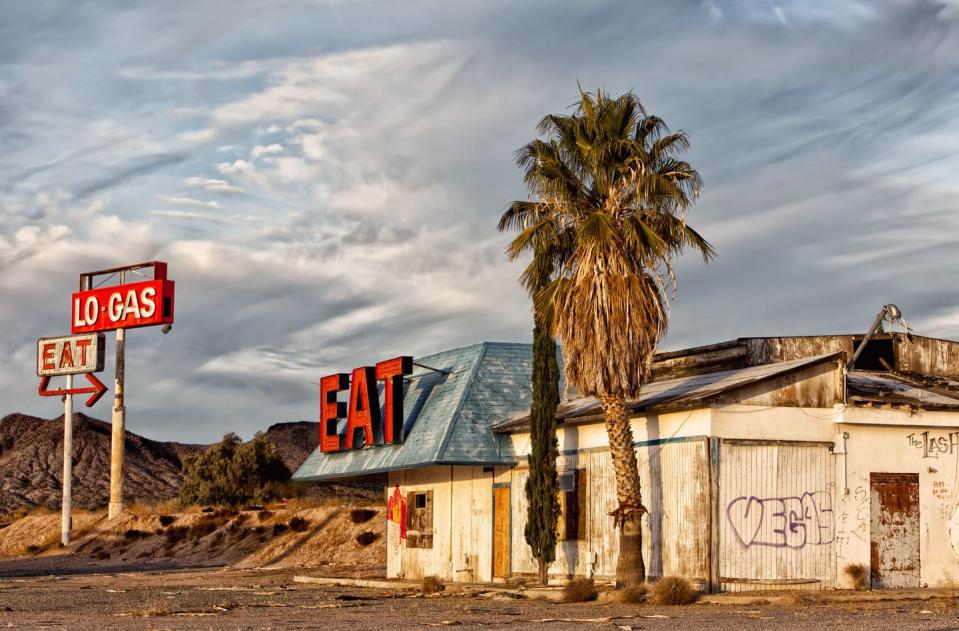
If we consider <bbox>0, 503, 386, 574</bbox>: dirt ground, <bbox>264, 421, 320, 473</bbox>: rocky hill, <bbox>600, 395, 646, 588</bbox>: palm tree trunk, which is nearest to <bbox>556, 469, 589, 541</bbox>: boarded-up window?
<bbox>600, 395, 646, 588</bbox>: palm tree trunk

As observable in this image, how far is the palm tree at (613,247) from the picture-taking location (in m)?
23.3

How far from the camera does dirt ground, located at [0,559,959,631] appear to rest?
58.0 feet

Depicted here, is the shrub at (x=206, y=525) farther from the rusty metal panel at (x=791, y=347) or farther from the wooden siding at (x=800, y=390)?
the wooden siding at (x=800, y=390)

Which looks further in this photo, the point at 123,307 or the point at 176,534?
the point at 123,307

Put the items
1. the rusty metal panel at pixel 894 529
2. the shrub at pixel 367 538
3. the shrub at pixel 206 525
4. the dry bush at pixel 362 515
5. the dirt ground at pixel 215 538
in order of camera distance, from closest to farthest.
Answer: the rusty metal panel at pixel 894 529 < the shrub at pixel 367 538 < the dirt ground at pixel 215 538 < the dry bush at pixel 362 515 < the shrub at pixel 206 525

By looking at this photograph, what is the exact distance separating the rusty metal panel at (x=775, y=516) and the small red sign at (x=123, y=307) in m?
45.8

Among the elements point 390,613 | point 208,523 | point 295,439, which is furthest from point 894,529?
point 295,439

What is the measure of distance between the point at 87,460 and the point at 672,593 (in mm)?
116085

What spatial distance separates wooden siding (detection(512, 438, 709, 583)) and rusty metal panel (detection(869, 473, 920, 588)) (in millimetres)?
4223

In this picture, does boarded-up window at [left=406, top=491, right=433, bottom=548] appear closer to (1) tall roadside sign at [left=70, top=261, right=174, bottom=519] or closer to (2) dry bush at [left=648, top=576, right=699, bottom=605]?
(2) dry bush at [left=648, top=576, right=699, bottom=605]

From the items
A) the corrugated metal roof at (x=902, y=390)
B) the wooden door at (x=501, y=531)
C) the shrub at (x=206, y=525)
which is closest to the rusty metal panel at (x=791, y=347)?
the corrugated metal roof at (x=902, y=390)

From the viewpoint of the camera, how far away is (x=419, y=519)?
34281 mm

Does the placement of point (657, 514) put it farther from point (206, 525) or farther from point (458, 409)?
point (206, 525)

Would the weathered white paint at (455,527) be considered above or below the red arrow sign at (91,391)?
below
